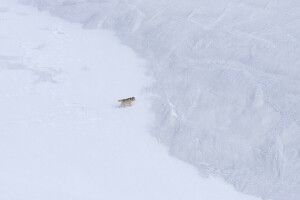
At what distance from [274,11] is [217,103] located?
226 inches

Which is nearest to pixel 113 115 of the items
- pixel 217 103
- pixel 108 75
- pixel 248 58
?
pixel 108 75

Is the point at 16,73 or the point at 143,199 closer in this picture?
the point at 143,199

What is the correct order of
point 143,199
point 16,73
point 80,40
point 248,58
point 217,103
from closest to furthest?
point 143,199, point 217,103, point 248,58, point 16,73, point 80,40

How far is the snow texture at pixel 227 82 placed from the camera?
1084cm

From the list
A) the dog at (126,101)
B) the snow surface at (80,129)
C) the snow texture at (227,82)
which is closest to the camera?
the snow surface at (80,129)

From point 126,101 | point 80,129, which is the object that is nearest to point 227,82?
point 126,101

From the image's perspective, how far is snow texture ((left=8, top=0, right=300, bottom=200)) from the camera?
35.6 feet

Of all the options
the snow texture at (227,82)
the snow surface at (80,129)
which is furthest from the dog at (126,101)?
the snow texture at (227,82)

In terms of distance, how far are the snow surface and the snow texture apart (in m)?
0.61

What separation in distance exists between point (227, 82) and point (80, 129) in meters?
5.58

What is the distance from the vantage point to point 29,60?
15414 mm

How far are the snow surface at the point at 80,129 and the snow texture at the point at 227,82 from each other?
2.01 feet

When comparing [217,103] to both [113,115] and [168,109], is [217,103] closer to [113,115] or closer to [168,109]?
[168,109]

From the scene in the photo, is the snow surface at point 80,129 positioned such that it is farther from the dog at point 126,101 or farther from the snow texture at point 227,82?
the snow texture at point 227,82
